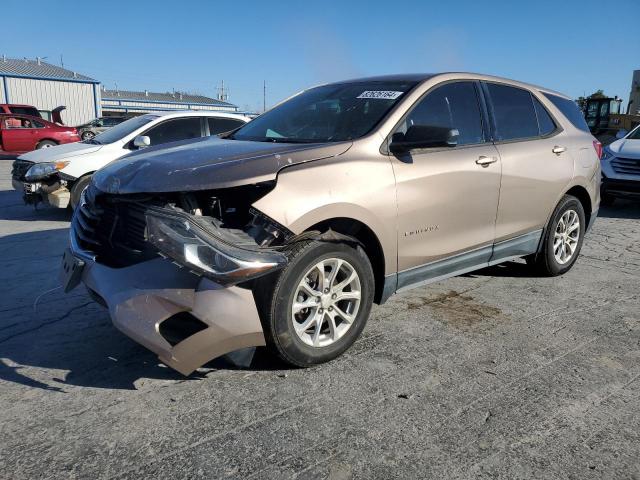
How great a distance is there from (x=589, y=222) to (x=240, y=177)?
408cm

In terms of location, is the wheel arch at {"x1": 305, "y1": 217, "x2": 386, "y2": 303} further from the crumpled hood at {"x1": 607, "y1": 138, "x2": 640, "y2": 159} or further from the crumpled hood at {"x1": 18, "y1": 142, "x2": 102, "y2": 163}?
the crumpled hood at {"x1": 607, "y1": 138, "x2": 640, "y2": 159}

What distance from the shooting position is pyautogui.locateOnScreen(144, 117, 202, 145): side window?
7.77 metres

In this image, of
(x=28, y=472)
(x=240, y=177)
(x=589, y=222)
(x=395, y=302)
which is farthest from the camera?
(x=589, y=222)

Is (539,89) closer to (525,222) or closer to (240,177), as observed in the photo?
(525,222)

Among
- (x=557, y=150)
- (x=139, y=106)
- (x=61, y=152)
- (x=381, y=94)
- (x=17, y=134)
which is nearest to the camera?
(x=381, y=94)

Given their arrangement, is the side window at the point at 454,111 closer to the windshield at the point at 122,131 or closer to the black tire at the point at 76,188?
the black tire at the point at 76,188

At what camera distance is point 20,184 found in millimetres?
7840

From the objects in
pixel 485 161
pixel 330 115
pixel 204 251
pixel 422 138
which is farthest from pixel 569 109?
pixel 204 251

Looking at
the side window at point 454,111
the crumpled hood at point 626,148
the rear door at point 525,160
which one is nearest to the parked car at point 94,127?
the crumpled hood at point 626,148

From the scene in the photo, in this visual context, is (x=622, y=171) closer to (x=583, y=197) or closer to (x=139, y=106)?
(x=583, y=197)

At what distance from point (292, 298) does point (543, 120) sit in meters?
3.22

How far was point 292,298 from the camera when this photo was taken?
2830mm

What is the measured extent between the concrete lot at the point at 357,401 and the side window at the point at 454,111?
4.57ft

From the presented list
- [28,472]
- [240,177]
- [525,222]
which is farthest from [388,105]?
[28,472]
